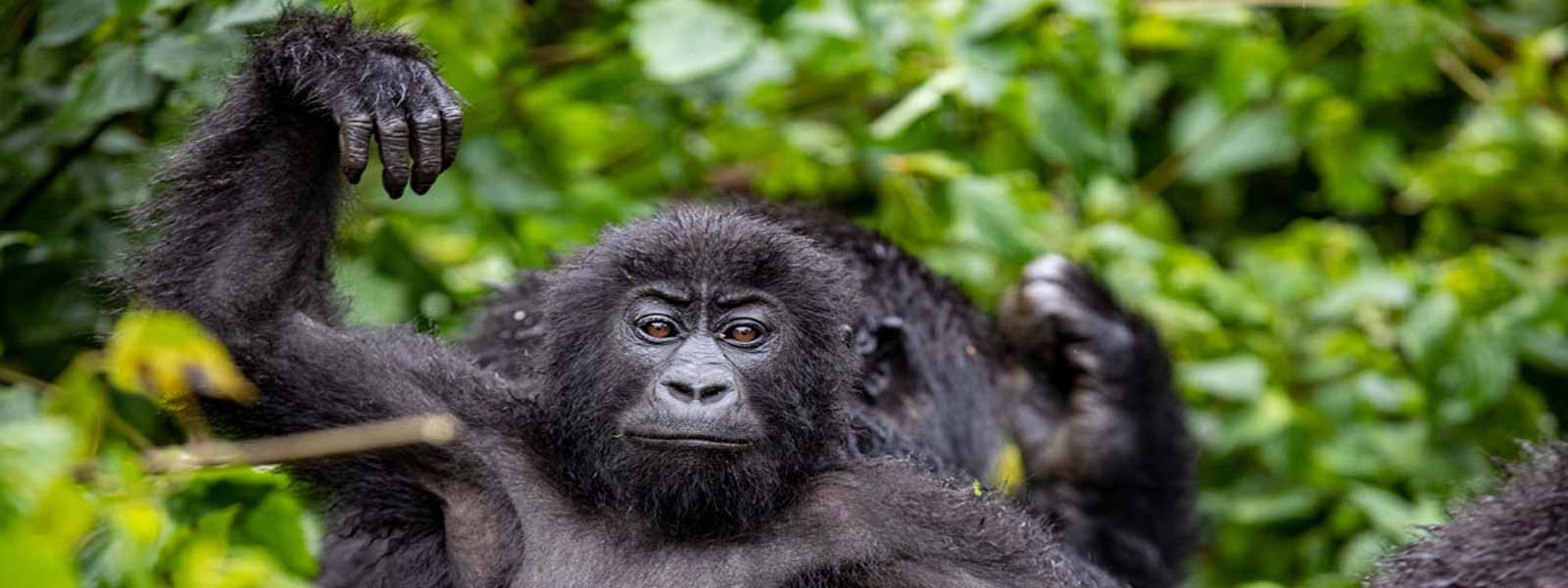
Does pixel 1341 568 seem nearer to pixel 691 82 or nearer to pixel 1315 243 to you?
pixel 1315 243

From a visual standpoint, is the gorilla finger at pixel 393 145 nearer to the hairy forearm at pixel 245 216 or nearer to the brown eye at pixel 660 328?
the hairy forearm at pixel 245 216

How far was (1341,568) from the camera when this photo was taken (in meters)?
5.74

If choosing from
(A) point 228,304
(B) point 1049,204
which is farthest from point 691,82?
(A) point 228,304

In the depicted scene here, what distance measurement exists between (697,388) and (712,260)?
0.98 ft

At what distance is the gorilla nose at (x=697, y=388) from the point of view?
3.54 metres

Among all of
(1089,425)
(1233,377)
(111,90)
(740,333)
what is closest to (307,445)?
(740,333)

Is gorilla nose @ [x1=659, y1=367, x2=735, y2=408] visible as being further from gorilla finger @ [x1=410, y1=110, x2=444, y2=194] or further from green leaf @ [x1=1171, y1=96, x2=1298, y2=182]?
green leaf @ [x1=1171, y1=96, x2=1298, y2=182]

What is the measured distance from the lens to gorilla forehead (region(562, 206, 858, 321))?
371 cm

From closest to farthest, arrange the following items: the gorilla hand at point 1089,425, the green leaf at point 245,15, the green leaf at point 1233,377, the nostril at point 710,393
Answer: the nostril at point 710,393, the green leaf at point 245,15, the gorilla hand at point 1089,425, the green leaf at point 1233,377

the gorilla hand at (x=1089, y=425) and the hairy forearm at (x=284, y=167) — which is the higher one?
the hairy forearm at (x=284, y=167)

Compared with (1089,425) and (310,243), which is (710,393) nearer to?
(310,243)

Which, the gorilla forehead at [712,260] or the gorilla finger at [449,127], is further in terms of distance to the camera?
the gorilla forehead at [712,260]

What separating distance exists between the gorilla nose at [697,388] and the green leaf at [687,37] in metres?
1.79

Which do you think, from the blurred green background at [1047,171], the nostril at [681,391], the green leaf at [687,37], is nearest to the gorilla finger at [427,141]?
the nostril at [681,391]
